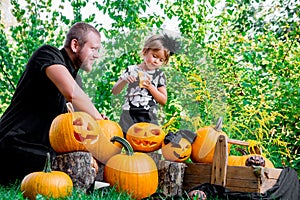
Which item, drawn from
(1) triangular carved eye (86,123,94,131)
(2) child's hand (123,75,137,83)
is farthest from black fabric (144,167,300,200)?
(2) child's hand (123,75,137,83)

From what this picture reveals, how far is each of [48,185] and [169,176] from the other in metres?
0.62

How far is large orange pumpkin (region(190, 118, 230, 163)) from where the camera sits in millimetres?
2363

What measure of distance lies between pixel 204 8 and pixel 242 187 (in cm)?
223

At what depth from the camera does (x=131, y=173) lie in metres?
2.20

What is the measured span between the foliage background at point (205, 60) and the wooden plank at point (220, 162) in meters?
0.12

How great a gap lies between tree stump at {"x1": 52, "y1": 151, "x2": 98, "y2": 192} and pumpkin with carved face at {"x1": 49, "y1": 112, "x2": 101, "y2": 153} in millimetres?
40

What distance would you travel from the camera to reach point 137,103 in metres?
2.09

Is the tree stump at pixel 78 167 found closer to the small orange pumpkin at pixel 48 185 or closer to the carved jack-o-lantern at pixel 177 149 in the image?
the small orange pumpkin at pixel 48 185

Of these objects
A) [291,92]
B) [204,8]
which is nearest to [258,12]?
[204,8]

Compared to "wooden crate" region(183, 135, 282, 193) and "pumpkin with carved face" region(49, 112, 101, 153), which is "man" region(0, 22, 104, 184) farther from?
"wooden crate" region(183, 135, 282, 193)

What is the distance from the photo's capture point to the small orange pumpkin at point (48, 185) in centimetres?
200

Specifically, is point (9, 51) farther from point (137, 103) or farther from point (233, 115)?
point (137, 103)

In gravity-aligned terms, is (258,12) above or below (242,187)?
above

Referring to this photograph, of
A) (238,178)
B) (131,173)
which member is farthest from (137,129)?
(238,178)
